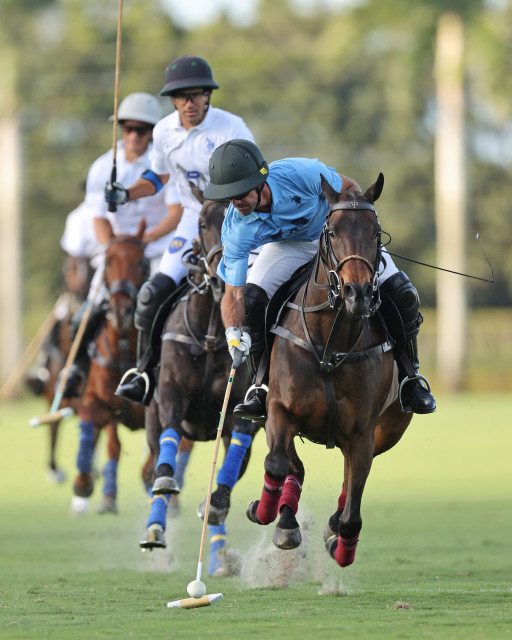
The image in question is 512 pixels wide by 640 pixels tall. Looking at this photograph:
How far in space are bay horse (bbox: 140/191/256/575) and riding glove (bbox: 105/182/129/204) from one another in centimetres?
95

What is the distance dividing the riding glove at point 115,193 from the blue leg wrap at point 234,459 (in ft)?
7.38

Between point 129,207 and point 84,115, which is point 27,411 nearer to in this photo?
point 84,115

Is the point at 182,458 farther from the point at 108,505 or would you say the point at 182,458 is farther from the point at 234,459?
the point at 234,459

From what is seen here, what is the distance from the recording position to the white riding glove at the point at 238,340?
313 inches

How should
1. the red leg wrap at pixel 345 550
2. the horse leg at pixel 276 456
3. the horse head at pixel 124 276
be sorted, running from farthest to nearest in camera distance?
the horse head at pixel 124 276
the red leg wrap at pixel 345 550
the horse leg at pixel 276 456

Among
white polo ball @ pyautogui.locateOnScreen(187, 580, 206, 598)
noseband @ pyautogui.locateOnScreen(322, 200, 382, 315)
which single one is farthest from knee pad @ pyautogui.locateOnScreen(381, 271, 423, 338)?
white polo ball @ pyautogui.locateOnScreen(187, 580, 206, 598)

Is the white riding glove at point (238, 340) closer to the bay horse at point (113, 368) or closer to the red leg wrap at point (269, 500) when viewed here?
the red leg wrap at point (269, 500)

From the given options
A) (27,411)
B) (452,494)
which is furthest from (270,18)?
(452,494)

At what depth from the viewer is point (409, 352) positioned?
8.57 metres

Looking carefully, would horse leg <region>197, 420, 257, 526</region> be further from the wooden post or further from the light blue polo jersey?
the wooden post

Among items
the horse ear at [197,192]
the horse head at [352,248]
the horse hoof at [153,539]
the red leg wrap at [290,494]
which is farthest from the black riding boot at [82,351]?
the horse head at [352,248]

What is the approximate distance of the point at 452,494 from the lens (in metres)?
15.3

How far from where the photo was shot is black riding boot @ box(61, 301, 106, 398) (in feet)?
42.0

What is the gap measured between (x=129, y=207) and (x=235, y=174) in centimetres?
536
